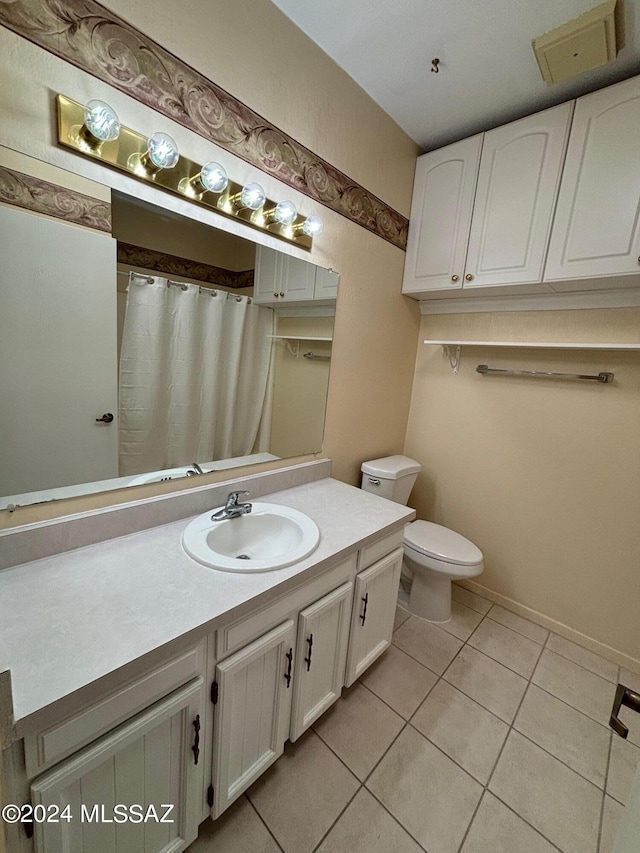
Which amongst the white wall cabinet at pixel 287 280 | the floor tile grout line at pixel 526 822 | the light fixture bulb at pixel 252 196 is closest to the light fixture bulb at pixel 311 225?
the white wall cabinet at pixel 287 280

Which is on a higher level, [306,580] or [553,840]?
[306,580]

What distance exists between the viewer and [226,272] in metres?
1.25

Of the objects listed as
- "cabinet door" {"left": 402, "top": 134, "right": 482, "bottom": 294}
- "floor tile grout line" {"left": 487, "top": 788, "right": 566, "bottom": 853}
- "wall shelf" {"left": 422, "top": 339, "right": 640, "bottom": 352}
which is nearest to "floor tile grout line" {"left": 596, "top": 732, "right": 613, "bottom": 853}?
"floor tile grout line" {"left": 487, "top": 788, "right": 566, "bottom": 853}

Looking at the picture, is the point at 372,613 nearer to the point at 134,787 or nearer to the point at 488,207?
the point at 134,787

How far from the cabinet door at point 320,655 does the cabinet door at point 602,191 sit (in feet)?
5.39

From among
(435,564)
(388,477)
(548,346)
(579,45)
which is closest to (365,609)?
(435,564)

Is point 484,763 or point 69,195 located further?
point 484,763

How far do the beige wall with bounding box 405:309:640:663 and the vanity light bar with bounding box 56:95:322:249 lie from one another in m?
1.23

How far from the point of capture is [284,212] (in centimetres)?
131

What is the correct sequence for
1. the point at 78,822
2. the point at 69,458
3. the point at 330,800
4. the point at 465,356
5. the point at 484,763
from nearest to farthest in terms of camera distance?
the point at 78,822 < the point at 69,458 < the point at 330,800 < the point at 484,763 < the point at 465,356

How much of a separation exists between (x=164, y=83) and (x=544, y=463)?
221 cm

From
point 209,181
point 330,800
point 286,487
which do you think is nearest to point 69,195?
point 209,181

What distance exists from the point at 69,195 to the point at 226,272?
1.55ft

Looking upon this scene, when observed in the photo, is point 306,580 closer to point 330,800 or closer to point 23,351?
point 330,800
